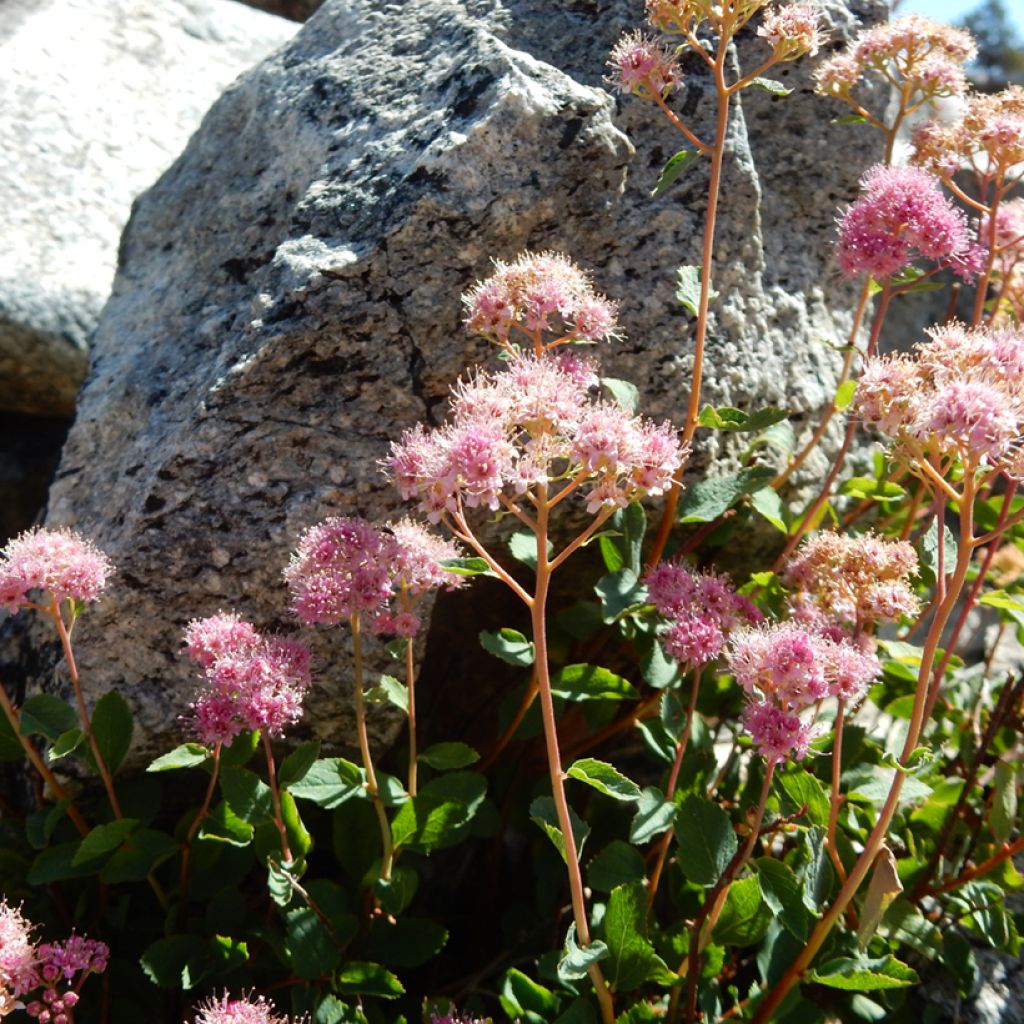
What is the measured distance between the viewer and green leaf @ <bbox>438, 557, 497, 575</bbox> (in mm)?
1747

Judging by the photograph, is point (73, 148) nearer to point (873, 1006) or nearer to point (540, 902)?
point (540, 902)

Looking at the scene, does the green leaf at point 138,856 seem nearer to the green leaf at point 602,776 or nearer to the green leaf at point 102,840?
the green leaf at point 102,840

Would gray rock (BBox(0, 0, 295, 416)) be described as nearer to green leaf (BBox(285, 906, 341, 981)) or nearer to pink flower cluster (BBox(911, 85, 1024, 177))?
green leaf (BBox(285, 906, 341, 981))

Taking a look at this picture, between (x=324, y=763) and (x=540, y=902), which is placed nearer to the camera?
(x=324, y=763)

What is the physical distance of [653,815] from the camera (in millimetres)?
1983

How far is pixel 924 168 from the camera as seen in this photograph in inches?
96.2

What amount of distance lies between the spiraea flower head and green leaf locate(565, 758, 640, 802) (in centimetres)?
44

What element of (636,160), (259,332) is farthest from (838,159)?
(259,332)

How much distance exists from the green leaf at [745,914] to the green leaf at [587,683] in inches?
17.3

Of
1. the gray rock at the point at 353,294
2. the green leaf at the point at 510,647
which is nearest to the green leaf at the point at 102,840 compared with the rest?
the gray rock at the point at 353,294

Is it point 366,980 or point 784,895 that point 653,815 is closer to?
point 784,895

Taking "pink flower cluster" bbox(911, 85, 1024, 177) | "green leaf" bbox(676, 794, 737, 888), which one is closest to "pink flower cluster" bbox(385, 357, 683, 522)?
"green leaf" bbox(676, 794, 737, 888)

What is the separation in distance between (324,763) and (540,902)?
72 centimetres

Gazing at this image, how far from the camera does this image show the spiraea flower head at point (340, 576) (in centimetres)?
186
